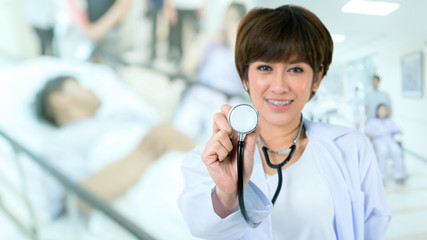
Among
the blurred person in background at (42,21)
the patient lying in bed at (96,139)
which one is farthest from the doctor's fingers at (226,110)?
the blurred person in background at (42,21)

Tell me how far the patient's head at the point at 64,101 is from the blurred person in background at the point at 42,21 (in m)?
0.17

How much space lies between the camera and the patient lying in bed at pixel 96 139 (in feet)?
3.87

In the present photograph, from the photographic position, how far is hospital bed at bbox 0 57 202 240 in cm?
114

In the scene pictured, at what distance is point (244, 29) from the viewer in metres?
0.29

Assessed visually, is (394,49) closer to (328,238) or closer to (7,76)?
(328,238)

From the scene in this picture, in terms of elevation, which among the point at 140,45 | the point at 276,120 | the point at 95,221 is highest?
the point at 140,45

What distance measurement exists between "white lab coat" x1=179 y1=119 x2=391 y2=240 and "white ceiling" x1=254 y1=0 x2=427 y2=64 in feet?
0.30

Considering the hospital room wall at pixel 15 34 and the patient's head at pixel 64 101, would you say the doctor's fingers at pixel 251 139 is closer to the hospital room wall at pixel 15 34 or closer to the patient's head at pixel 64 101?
the patient's head at pixel 64 101

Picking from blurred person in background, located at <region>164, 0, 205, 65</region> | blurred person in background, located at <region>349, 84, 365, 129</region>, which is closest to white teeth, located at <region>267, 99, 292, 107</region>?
blurred person in background, located at <region>349, 84, 365, 129</region>

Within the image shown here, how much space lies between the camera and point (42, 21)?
4.60ft

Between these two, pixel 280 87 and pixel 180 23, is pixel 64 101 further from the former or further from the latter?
pixel 280 87

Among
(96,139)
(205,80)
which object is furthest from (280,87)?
(96,139)

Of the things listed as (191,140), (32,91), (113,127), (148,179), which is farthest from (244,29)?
(32,91)

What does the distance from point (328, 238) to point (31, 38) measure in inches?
63.9
